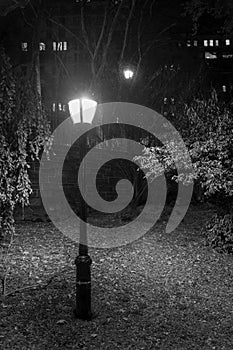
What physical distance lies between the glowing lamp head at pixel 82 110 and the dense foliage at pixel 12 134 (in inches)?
58.8

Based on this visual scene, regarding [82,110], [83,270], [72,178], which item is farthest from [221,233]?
[72,178]

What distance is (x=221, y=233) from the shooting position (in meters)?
7.80

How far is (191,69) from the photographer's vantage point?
18047 mm

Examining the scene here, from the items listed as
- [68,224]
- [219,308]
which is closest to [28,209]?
[68,224]

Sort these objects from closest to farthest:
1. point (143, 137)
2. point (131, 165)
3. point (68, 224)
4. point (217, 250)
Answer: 1. point (217, 250)
2. point (68, 224)
3. point (143, 137)
4. point (131, 165)

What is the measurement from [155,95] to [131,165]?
9.74ft

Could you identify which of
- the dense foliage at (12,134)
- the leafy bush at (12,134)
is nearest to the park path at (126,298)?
the leafy bush at (12,134)

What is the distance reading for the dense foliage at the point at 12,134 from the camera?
18.7 ft

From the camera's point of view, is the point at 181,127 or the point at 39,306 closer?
the point at 39,306

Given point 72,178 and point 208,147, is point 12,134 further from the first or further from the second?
point 72,178

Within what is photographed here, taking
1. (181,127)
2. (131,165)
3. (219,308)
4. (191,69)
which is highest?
(191,69)

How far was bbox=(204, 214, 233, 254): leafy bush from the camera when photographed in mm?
7590

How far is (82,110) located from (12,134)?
1682mm

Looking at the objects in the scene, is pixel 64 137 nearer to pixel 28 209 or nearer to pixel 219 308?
pixel 28 209
